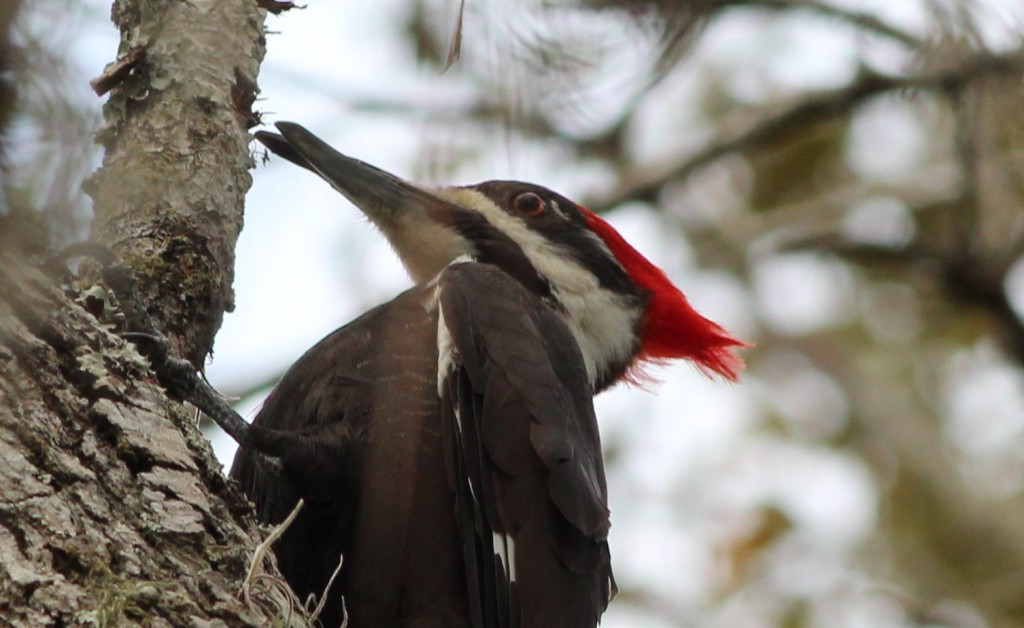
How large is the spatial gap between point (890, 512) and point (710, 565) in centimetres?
136

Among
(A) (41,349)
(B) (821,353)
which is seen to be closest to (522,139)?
(A) (41,349)

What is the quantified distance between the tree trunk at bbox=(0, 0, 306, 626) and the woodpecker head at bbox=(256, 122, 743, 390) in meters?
0.66

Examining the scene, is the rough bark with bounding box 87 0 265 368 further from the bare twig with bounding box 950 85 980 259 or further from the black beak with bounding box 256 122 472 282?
the bare twig with bounding box 950 85 980 259

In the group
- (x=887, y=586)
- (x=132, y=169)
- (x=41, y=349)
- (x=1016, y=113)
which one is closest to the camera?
(x=41, y=349)

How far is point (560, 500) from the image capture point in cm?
321

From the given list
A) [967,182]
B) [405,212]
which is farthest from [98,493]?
[967,182]

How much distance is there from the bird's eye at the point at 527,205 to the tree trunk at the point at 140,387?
1.27 m

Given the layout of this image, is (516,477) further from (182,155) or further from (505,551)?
(182,155)

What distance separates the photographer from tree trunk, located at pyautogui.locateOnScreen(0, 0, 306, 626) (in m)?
2.11

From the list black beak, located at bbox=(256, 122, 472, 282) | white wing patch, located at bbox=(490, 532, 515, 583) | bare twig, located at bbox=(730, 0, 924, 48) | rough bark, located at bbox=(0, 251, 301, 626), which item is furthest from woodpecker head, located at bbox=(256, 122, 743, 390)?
bare twig, located at bbox=(730, 0, 924, 48)

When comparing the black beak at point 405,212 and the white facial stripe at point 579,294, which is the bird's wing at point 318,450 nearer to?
the black beak at point 405,212

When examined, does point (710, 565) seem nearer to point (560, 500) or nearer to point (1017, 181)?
point (1017, 181)

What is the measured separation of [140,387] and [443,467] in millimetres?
953

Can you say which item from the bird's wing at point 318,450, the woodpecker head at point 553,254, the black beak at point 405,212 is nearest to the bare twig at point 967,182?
the woodpecker head at point 553,254
